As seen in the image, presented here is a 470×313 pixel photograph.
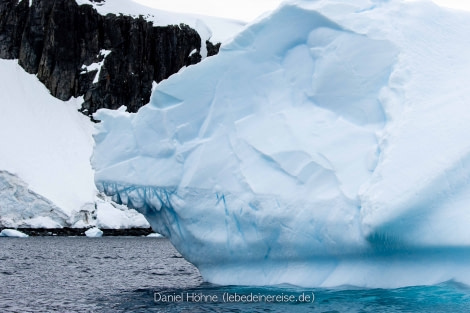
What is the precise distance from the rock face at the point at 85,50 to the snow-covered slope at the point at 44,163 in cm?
161

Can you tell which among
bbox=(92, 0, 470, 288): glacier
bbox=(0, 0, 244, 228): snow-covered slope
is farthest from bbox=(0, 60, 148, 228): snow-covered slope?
bbox=(92, 0, 470, 288): glacier

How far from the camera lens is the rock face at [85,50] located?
2618 inches

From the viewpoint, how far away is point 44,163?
54688 millimetres

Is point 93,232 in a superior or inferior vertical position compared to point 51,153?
inferior

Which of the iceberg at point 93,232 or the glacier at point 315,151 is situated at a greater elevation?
the iceberg at point 93,232

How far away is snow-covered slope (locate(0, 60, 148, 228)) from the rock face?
5.29 ft

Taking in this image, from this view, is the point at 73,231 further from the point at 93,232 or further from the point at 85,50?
the point at 85,50

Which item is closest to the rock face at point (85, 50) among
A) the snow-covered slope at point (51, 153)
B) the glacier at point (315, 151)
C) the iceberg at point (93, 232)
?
the snow-covered slope at point (51, 153)

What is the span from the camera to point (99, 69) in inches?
2655

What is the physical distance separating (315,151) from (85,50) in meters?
60.6

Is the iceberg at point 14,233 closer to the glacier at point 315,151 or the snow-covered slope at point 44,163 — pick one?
the snow-covered slope at point 44,163

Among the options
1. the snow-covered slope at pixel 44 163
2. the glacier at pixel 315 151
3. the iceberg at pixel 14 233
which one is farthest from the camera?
the snow-covered slope at pixel 44 163

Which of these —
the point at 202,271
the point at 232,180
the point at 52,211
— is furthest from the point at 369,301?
the point at 52,211

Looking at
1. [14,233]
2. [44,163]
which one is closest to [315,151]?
[14,233]
